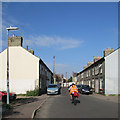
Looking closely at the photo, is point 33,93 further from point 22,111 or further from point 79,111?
point 79,111

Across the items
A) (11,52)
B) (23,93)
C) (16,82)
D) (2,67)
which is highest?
(11,52)

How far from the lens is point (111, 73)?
23672mm

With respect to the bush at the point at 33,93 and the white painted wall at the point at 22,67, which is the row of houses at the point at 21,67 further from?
the bush at the point at 33,93

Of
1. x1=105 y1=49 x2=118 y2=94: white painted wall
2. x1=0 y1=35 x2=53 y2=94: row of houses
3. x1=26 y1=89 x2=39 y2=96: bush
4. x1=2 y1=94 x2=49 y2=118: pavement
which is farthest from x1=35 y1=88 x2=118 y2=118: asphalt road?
x1=0 y1=35 x2=53 y2=94: row of houses

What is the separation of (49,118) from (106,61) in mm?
17442

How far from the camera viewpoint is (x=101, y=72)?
25.2 meters

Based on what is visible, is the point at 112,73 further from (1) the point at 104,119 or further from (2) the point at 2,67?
(1) the point at 104,119

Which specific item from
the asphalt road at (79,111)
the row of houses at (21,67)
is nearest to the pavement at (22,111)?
the asphalt road at (79,111)

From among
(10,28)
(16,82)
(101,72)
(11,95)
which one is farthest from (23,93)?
(10,28)

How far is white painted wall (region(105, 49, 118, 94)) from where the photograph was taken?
76.2ft

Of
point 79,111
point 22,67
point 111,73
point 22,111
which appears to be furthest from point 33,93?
point 79,111

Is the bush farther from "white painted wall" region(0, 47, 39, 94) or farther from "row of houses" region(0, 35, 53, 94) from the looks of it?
"white painted wall" region(0, 47, 39, 94)

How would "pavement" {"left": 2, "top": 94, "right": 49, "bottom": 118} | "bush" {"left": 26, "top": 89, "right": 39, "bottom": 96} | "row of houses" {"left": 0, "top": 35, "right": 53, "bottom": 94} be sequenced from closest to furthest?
1. "pavement" {"left": 2, "top": 94, "right": 49, "bottom": 118}
2. "bush" {"left": 26, "top": 89, "right": 39, "bottom": 96}
3. "row of houses" {"left": 0, "top": 35, "right": 53, "bottom": 94}

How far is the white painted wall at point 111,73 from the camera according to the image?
23.2 meters
